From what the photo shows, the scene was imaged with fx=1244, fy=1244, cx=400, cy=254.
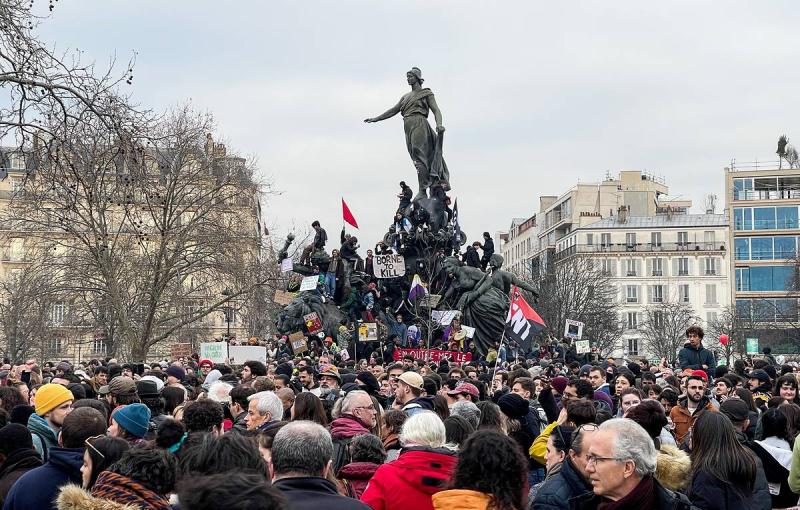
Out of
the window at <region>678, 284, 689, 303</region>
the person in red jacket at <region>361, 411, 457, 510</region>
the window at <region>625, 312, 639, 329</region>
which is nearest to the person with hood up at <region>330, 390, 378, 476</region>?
the person in red jacket at <region>361, 411, 457, 510</region>

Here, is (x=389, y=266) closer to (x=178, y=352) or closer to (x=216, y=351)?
(x=178, y=352)

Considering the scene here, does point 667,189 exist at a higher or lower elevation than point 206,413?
higher

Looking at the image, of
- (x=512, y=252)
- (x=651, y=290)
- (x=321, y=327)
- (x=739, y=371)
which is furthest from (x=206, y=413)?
(x=512, y=252)

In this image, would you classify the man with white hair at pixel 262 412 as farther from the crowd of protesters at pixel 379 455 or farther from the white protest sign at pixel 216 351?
the white protest sign at pixel 216 351

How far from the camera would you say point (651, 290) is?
9400 centimetres

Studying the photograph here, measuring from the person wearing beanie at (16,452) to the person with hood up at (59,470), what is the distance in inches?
18.2

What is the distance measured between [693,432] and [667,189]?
103 meters

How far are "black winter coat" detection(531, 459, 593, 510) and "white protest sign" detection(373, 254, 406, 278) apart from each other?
28136mm

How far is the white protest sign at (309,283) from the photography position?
103 ft

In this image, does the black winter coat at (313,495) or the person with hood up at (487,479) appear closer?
the black winter coat at (313,495)

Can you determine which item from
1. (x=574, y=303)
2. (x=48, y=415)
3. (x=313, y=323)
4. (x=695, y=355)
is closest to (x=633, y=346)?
(x=574, y=303)

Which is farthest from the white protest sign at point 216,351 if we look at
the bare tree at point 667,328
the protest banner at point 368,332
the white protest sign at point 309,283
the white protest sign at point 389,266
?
the bare tree at point 667,328

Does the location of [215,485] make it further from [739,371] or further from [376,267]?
[376,267]

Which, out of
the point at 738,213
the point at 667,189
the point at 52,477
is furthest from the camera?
the point at 667,189
